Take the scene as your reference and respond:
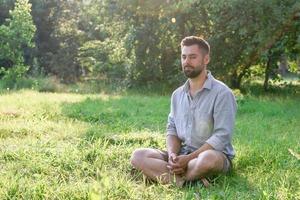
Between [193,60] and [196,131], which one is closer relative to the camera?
[193,60]

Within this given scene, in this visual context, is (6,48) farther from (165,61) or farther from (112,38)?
(165,61)

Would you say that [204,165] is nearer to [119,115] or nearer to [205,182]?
[205,182]

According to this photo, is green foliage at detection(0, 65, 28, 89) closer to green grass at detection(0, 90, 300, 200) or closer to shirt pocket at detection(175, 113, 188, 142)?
green grass at detection(0, 90, 300, 200)

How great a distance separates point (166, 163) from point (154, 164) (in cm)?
12

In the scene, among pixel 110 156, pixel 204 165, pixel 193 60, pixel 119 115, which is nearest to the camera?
pixel 204 165

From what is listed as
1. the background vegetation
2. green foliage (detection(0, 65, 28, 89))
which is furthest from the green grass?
green foliage (detection(0, 65, 28, 89))

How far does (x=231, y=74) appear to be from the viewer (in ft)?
51.8

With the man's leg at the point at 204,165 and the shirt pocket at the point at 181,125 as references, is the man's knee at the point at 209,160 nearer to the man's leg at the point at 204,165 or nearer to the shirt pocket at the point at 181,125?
the man's leg at the point at 204,165

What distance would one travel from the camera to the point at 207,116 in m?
4.70

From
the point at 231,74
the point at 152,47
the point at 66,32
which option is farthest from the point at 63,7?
the point at 231,74

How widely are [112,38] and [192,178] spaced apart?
14779 mm

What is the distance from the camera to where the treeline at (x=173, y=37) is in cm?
1348

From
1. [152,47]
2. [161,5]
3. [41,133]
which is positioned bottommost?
[41,133]

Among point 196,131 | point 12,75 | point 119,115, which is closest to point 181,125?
point 196,131
